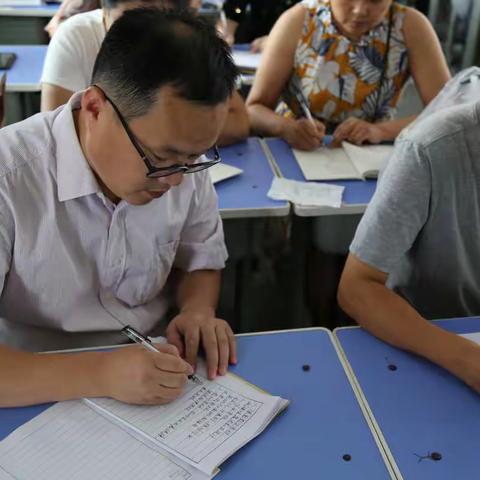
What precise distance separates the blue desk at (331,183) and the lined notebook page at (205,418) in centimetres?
82

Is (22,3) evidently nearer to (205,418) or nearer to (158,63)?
(158,63)

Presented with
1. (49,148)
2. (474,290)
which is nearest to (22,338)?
(49,148)

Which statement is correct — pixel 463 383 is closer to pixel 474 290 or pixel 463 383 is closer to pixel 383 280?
pixel 383 280

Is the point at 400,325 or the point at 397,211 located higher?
the point at 397,211

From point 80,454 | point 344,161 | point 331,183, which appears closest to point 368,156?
point 344,161

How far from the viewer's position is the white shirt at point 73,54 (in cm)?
201

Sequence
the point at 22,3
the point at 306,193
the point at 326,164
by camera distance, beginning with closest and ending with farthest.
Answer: the point at 306,193, the point at 326,164, the point at 22,3

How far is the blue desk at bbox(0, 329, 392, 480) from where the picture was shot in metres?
0.89

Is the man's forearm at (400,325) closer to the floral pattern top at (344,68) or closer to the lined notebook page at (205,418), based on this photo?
the lined notebook page at (205,418)

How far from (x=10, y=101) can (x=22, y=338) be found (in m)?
1.86

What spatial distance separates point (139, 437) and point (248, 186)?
108 centimetres

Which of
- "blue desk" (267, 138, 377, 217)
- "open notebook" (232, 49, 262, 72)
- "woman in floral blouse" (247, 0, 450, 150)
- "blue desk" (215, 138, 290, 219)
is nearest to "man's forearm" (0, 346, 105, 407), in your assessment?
"blue desk" (215, 138, 290, 219)

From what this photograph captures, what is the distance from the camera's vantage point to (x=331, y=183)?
1.91 metres

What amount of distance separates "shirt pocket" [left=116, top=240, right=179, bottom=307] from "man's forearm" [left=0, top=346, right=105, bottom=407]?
27 cm
